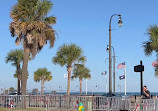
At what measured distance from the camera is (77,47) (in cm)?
4081

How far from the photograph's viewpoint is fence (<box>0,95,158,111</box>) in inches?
875

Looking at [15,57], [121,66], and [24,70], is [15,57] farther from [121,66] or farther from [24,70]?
[24,70]

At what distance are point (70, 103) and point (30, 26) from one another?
23.6 feet

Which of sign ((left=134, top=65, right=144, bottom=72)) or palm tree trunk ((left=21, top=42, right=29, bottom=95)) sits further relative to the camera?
palm tree trunk ((left=21, top=42, right=29, bottom=95))

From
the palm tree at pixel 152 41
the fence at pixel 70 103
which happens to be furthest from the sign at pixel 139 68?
the palm tree at pixel 152 41

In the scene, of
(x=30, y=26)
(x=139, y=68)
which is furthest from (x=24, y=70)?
(x=139, y=68)

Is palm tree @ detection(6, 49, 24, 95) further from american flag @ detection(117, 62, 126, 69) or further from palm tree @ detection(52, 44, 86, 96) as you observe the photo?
american flag @ detection(117, 62, 126, 69)

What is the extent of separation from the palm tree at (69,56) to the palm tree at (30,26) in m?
11.4

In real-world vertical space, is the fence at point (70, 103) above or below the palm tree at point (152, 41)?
below

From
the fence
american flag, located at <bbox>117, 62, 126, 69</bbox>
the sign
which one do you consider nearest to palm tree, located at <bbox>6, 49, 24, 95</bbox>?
american flag, located at <bbox>117, 62, 126, 69</bbox>

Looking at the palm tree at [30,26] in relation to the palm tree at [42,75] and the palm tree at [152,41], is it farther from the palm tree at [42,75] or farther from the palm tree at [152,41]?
the palm tree at [42,75]

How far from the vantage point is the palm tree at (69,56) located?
3975 cm

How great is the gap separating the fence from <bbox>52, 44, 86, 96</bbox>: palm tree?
49.7ft

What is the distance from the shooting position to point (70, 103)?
24500 mm
